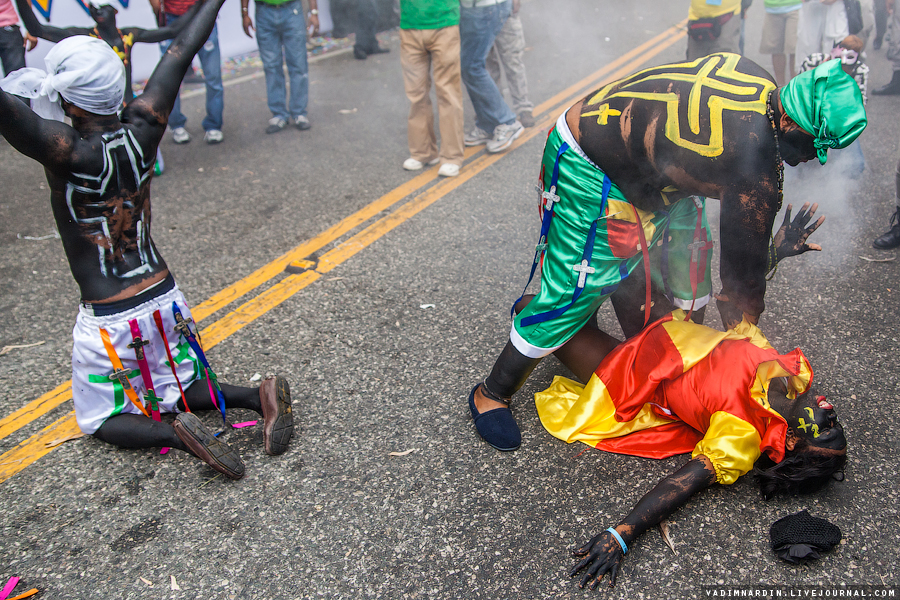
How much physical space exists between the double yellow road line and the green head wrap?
2667 millimetres

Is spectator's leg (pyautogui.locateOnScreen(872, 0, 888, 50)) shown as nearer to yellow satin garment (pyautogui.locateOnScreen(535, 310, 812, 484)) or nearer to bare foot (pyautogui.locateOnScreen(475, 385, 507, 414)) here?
yellow satin garment (pyautogui.locateOnScreen(535, 310, 812, 484))

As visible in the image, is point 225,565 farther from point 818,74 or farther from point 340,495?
point 818,74

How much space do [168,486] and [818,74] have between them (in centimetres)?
258

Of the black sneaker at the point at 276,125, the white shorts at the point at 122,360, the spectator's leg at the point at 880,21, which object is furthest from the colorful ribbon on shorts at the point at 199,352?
the spectator's leg at the point at 880,21

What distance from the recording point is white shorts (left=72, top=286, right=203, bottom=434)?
247cm

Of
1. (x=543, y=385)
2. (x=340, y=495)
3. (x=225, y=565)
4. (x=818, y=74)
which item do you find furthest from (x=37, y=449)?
(x=818, y=74)

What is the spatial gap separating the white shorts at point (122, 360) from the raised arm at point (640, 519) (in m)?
1.74

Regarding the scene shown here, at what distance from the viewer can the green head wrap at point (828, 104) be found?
1819 mm

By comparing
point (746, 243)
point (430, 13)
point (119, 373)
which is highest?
point (430, 13)

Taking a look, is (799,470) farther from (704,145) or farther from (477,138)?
(477,138)

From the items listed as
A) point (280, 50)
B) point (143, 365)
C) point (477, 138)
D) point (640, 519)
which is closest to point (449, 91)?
point (477, 138)

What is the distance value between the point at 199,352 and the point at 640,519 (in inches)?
72.3

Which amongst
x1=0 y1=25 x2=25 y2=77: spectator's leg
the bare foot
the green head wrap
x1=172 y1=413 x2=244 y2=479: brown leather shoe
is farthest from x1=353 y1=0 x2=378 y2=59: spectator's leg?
the green head wrap

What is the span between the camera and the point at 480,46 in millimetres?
5102
